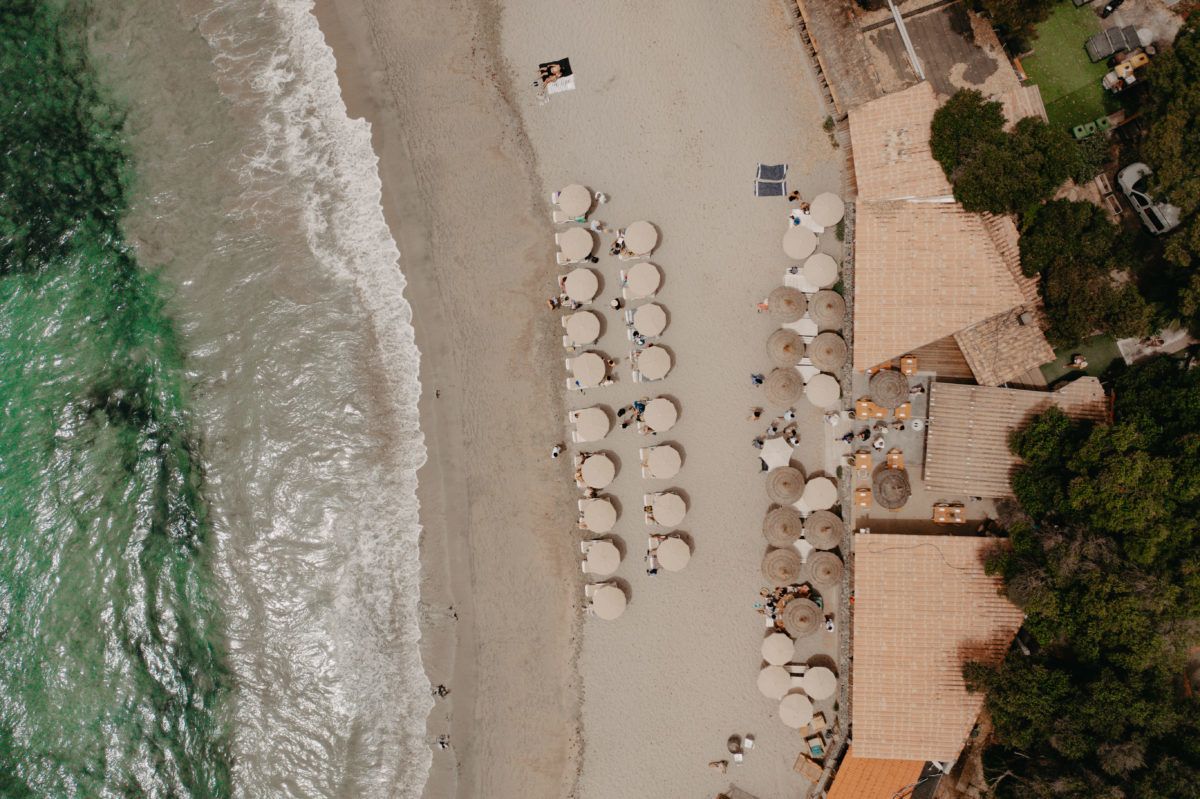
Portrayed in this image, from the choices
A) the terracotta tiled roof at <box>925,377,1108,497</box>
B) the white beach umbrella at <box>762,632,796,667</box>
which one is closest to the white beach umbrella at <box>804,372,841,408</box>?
the terracotta tiled roof at <box>925,377,1108,497</box>

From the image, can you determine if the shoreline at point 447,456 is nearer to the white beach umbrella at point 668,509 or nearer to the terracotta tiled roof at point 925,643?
the white beach umbrella at point 668,509

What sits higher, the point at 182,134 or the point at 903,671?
the point at 182,134

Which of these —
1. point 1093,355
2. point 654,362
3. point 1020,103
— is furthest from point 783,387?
point 1020,103

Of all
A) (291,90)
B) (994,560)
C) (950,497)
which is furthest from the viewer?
(291,90)

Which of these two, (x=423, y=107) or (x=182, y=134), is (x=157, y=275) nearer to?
(x=182, y=134)

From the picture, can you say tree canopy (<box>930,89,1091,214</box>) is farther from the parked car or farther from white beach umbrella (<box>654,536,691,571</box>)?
white beach umbrella (<box>654,536,691,571</box>)

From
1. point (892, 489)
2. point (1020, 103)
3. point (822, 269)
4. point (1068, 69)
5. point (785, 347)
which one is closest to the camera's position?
point (1020, 103)

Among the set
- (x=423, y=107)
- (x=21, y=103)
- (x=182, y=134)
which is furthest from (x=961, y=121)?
(x=21, y=103)

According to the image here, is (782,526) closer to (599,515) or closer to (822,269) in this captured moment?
(599,515)
